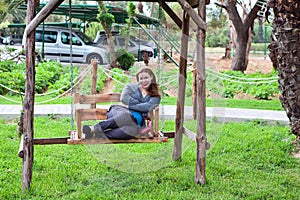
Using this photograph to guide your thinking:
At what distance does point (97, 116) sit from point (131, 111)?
1.20 ft

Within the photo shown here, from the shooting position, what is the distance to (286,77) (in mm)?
5340

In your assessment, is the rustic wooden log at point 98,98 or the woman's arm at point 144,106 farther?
the rustic wooden log at point 98,98

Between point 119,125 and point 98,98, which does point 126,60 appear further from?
point 119,125

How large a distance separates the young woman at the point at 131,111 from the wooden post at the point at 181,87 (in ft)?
1.70

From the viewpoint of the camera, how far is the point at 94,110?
463cm

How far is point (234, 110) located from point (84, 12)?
30.0 ft

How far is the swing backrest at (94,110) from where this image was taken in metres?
Result: 4.53

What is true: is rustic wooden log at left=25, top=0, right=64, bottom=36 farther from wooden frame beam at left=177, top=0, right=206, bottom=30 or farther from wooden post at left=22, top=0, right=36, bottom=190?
wooden frame beam at left=177, top=0, right=206, bottom=30

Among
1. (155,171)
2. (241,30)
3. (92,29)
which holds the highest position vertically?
(92,29)

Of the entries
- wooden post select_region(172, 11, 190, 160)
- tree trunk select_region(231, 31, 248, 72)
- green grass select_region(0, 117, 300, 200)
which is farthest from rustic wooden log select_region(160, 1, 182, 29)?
tree trunk select_region(231, 31, 248, 72)

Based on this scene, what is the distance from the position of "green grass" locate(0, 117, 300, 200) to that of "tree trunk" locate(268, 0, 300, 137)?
0.71 metres

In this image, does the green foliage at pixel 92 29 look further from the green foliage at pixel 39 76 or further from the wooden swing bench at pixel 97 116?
the wooden swing bench at pixel 97 116

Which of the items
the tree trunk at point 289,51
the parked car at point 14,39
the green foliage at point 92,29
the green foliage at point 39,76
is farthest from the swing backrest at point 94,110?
the parked car at point 14,39

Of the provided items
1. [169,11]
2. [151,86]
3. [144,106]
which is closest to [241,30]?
[169,11]
